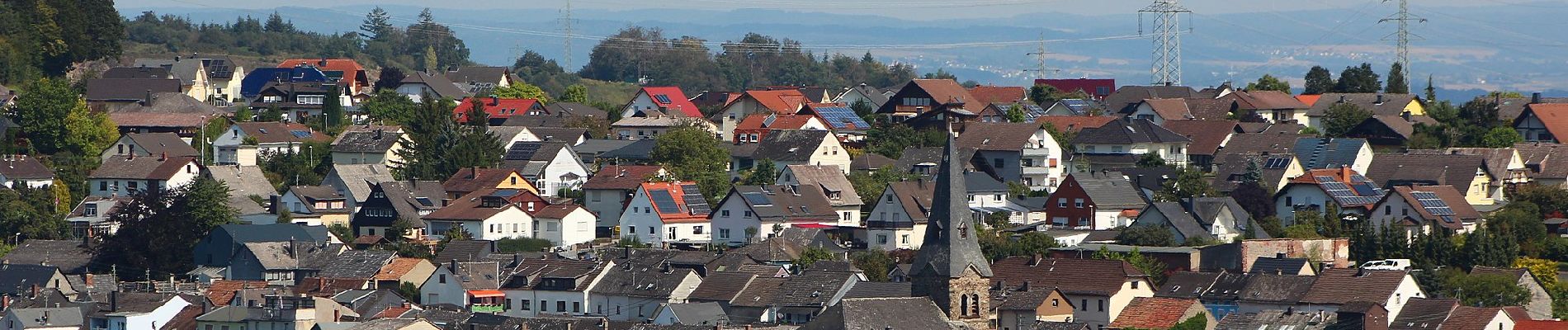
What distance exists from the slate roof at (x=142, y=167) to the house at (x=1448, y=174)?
32.9 metres

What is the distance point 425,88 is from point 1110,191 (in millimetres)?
34327

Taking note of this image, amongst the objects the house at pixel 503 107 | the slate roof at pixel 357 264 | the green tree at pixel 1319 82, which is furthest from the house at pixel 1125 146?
the green tree at pixel 1319 82

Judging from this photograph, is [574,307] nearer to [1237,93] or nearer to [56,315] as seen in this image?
[56,315]

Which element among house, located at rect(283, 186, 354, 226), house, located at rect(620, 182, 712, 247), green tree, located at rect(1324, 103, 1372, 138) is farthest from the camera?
green tree, located at rect(1324, 103, 1372, 138)

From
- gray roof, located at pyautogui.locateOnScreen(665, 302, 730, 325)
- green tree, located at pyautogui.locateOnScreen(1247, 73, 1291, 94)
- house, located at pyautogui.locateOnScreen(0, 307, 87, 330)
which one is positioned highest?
green tree, located at pyautogui.locateOnScreen(1247, 73, 1291, 94)

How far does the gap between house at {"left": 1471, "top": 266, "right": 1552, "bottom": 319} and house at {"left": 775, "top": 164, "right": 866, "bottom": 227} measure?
1788 centimetres

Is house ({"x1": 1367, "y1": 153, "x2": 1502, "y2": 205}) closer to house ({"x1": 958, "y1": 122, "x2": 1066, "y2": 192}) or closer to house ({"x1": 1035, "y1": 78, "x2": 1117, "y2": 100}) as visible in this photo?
house ({"x1": 958, "y1": 122, "x2": 1066, "y2": 192})

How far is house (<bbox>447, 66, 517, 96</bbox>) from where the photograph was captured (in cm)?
9912

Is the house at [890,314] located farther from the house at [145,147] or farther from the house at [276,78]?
the house at [276,78]

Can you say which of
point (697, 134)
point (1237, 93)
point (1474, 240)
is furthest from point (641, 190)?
point (1237, 93)

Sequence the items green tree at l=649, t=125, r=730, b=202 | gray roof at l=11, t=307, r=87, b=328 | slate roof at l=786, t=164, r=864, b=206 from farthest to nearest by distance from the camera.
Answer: green tree at l=649, t=125, r=730, b=202
slate roof at l=786, t=164, r=864, b=206
gray roof at l=11, t=307, r=87, b=328

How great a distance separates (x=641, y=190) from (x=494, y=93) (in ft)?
109

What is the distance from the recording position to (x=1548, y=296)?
168 ft

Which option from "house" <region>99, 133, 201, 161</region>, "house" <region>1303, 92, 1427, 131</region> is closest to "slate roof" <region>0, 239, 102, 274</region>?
"house" <region>99, 133, 201, 161</region>
